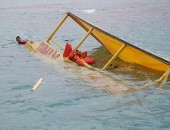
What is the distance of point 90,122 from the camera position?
7375 mm

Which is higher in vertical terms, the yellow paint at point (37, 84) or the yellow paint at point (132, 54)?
the yellow paint at point (132, 54)

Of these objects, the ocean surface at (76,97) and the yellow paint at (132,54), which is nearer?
the ocean surface at (76,97)

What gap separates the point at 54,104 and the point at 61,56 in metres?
4.24

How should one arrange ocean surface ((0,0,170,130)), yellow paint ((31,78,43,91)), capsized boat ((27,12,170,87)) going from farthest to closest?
yellow paint ((31,78,43,91)) < capsized boat ((27,12,170,87)) < ocean surface ((0,0,170,130))

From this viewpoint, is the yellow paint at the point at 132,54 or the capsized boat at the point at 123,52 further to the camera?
the yellow paint at the point at 132,54

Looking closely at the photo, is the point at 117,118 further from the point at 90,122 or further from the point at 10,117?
the point at 10,117

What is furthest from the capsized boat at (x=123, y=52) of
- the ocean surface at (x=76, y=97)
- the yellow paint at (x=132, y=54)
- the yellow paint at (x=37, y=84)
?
the yellow paint at (x=37, y=84)

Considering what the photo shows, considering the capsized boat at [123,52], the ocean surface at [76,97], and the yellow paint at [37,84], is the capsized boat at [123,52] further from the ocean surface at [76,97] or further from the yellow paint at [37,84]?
the yellow paint at [37,84]

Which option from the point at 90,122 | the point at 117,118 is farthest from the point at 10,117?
the point at 117,118

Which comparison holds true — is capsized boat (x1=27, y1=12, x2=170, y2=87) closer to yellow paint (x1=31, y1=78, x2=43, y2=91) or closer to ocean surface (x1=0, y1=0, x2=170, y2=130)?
ocean surface (x1=0, y1=0, x2=170, y2=130)

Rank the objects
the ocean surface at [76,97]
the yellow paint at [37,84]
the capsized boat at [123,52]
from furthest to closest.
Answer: the yellow paint at [37,84]
the capsized boat at [123,52]
the ocean surface at [76,97]

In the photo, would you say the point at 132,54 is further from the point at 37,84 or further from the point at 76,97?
the point at 37,84

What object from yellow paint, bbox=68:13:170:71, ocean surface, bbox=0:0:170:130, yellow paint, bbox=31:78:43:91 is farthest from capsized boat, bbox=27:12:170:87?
yellow paint, bbox=31:78:43:91

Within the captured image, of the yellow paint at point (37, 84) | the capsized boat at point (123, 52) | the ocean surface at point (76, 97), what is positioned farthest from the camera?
the yellow paint at point (37, 84)
